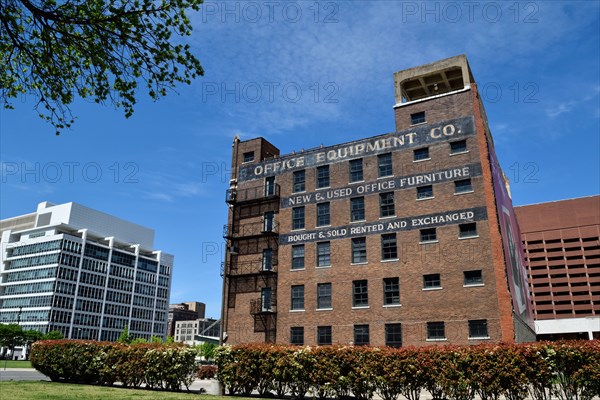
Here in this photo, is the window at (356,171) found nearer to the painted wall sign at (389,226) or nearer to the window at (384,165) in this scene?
the window at (384,165)

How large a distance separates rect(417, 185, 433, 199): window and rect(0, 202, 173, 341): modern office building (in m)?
102

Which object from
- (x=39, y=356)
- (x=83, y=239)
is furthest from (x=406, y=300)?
(x=83, y=239)

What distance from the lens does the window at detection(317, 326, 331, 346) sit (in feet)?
123

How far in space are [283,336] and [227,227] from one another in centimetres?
1200

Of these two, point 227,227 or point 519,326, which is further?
point 227,227

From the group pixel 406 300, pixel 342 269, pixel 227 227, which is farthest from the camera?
pixel 227 227

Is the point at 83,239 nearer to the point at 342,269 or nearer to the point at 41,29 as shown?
the point at 342,269

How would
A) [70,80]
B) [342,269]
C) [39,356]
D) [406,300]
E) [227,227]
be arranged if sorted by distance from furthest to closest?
[227,227] < [342,269] < [406,300] < [39,356] < [70,80]

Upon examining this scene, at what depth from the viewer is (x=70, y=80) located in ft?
36.8

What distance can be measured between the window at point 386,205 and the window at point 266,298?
1183 cm

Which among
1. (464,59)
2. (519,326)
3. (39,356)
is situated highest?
(464,59)

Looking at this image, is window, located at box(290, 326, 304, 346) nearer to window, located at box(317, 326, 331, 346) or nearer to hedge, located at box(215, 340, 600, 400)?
window, located at box(317, 326, 331, 346)

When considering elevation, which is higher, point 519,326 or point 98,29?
point 98,29

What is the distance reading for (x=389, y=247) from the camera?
1465 inches
